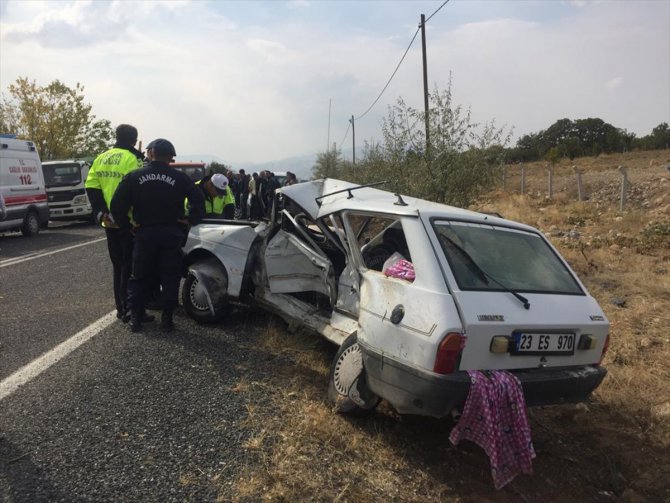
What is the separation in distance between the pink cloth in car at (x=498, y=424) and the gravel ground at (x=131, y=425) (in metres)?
1.28

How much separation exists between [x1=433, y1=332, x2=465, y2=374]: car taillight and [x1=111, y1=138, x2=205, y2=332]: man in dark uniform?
301 centimetres

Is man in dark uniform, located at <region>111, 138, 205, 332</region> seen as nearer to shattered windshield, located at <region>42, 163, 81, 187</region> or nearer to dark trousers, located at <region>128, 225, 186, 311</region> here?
dark trousers, located at <region>128, 225, 186, 311</region>

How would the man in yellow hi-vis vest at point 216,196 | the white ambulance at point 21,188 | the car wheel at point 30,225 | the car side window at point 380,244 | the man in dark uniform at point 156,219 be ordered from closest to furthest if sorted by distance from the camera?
the car side window at point 380,244
the man in dark uniform at point 156,219
the man in yellow hi-vis vest at point 216,196
the white ambulance at point 21,188
the car wheel at point 30,225

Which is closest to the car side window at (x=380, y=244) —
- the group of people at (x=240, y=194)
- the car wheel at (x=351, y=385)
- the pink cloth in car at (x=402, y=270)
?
the pink cloth in car at (x=402, y=270)

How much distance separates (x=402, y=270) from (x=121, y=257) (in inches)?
131

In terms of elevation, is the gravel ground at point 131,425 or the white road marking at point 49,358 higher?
the white road marking at point 49,358

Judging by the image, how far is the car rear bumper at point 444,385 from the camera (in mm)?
2879

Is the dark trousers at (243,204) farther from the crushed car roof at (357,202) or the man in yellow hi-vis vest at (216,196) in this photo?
the crushed car roof at (357,202)

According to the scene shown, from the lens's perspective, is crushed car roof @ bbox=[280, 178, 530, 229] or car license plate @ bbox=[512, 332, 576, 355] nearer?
car license plate @ bbox=[512, 332, 576, 355]

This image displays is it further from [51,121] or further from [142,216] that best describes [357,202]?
[51,121]

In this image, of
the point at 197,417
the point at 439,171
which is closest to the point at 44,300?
the point at 197,417

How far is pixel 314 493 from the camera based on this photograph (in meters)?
2.80

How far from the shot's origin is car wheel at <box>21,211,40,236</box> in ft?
43.9

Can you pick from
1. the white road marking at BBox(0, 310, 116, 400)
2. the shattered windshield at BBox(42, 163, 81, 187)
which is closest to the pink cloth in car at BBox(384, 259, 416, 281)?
the white road marking at BBox(0, 310, 116, 400)
